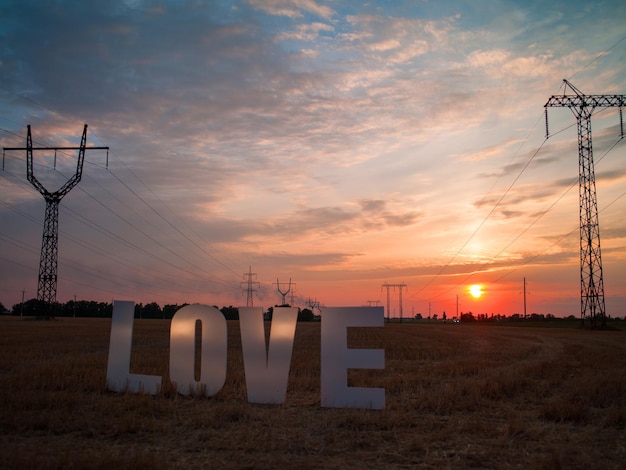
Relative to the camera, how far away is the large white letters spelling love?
14141 millimetres

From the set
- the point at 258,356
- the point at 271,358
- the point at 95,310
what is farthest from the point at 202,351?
the point at 95,310

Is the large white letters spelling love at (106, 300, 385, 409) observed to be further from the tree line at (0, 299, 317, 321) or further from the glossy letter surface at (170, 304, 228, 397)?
the tree line at (0, 299, 317, 321)

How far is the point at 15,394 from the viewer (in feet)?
45.8

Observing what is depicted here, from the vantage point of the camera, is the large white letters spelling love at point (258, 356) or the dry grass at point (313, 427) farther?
the large white letters spelling love at point (258, 356)

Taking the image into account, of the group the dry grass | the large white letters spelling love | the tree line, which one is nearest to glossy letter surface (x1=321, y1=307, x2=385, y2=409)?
the large white letters spelling love

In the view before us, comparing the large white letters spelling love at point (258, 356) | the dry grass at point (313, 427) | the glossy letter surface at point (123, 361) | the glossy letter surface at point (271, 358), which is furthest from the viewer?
the glossy letter surface at point (123, 361)

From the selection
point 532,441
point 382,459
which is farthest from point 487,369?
point 382,459

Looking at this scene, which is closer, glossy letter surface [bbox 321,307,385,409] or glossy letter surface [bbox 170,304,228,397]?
glossy letter surface [bbox 321,307,385,409]

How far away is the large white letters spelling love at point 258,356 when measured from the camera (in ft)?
46.4

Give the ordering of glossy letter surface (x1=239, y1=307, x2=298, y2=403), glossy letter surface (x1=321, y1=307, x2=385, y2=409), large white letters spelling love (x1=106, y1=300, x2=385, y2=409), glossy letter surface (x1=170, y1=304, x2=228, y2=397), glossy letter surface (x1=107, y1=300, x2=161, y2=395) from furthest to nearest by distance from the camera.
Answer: glossy letter surface (x1=107, y1=300, x2=161, y2=395) < glossy letter surface (x1=170, y1=304, x2=228, y2=397) < glossy letter surface (x1=239, y1=307, x2=298, y2=403) < large white letters spelling love (x1=106, y1=300, x2=385, y2=409) < glossy letter surface (x1=321, y1=307, x2=385, y2=409)

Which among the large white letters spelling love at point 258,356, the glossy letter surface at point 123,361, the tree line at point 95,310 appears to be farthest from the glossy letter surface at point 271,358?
the tree line at point 95,310

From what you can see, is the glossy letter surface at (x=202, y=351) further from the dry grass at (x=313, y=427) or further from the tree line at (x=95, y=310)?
the tree line at (x=95, y=310)

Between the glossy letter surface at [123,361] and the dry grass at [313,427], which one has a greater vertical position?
the glossy letter surface at [123,361]

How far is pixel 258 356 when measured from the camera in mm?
15039
